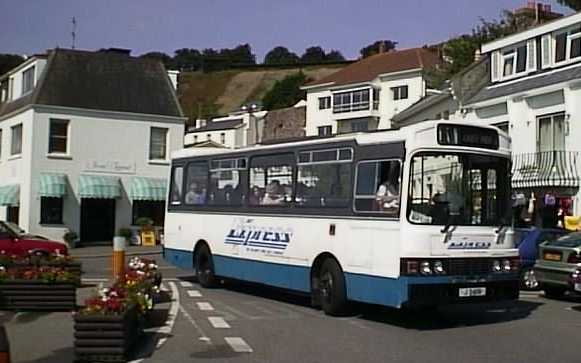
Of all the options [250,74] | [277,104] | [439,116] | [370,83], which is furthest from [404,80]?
[250,74]

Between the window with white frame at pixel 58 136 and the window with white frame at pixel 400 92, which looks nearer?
the window with white frame at pixel 58 136

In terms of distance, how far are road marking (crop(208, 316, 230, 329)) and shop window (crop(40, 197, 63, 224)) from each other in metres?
30.1

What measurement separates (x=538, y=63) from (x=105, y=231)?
23051 mm

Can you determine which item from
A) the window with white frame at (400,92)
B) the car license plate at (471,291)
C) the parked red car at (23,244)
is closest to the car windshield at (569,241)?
the car license plate at (471,291)

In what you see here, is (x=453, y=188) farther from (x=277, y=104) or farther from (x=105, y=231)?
(x=277, y=104)

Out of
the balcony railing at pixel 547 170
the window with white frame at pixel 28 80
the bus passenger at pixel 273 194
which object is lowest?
the bus passenger at pixel 273 194

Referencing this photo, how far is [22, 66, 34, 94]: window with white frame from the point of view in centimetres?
4575

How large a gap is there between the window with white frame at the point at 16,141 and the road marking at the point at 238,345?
115 feet

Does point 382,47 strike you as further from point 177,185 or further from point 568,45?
point 177,185

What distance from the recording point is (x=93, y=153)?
4469 centimetres

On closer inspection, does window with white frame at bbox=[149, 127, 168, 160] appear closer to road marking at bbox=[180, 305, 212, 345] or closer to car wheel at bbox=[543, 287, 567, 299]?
car wheel at bbox=[543, 287, 567, 299]

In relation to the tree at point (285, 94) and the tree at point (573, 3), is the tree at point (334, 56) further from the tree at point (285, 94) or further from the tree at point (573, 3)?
the tree at point (573, 3)

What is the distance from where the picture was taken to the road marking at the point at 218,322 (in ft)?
45.1

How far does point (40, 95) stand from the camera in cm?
4328
